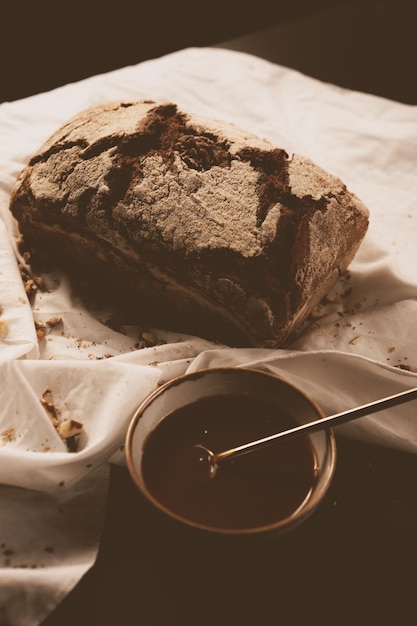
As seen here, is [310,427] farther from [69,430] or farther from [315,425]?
[69,430]

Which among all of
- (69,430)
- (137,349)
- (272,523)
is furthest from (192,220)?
(272,523)

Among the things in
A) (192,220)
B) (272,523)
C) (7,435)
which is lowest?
(7,435)

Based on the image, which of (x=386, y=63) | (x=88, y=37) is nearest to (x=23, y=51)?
(x=88, y=37)

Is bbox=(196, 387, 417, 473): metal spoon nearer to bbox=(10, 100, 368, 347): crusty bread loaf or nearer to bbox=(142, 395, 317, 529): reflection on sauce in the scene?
bbox=(142, 395, 317, 529): reflection on sauce

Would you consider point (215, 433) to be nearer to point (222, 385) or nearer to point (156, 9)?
point (222, 385)

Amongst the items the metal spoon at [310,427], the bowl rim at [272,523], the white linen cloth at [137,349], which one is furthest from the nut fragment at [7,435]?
the metal spoon at [310,427]

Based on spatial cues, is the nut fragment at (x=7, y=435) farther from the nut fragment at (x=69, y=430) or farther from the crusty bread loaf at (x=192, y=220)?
the crusty bread loaf at (x=192, y=220)
